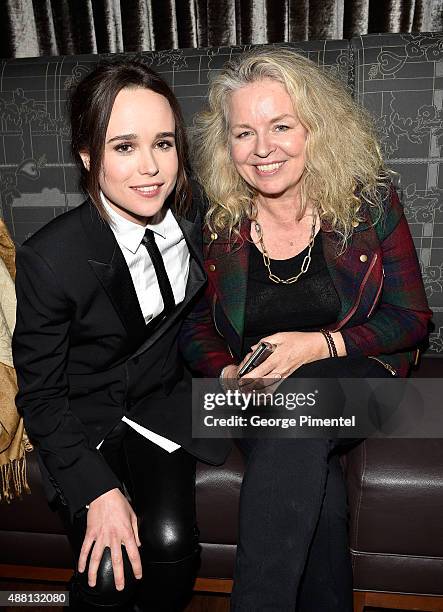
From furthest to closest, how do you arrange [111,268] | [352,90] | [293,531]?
[352,90]
[111,268]
[293,531]

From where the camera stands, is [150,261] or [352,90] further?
[352,90]

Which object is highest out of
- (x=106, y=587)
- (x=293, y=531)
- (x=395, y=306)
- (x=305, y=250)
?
(x=305, y=250)

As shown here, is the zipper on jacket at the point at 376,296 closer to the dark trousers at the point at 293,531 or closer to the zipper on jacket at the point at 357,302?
the zipper on jacket at the point at 357,302

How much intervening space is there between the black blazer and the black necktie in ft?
0.10

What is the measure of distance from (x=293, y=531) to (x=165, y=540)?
0.82 feet

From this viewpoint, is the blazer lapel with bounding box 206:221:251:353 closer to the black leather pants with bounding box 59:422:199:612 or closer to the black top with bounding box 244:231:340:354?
the black top with bounding box 244:231:340:354

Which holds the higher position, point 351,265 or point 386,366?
point 351,265

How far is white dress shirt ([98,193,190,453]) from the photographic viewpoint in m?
1.28

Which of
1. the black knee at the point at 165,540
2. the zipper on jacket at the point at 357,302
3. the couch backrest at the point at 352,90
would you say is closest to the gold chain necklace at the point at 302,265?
the zipper on jacket at the point at 357,302

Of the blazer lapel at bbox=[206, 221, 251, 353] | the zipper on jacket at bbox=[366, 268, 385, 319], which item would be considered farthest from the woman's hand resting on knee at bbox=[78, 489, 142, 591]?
the zipper on jacket at bbox=[366, 268, 385, 319]

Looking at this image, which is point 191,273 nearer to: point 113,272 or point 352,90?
point 113,272

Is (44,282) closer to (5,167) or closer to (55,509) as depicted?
(55,509)

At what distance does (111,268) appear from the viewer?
1239 millimetres

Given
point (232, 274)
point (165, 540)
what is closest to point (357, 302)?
point (232, 274)
